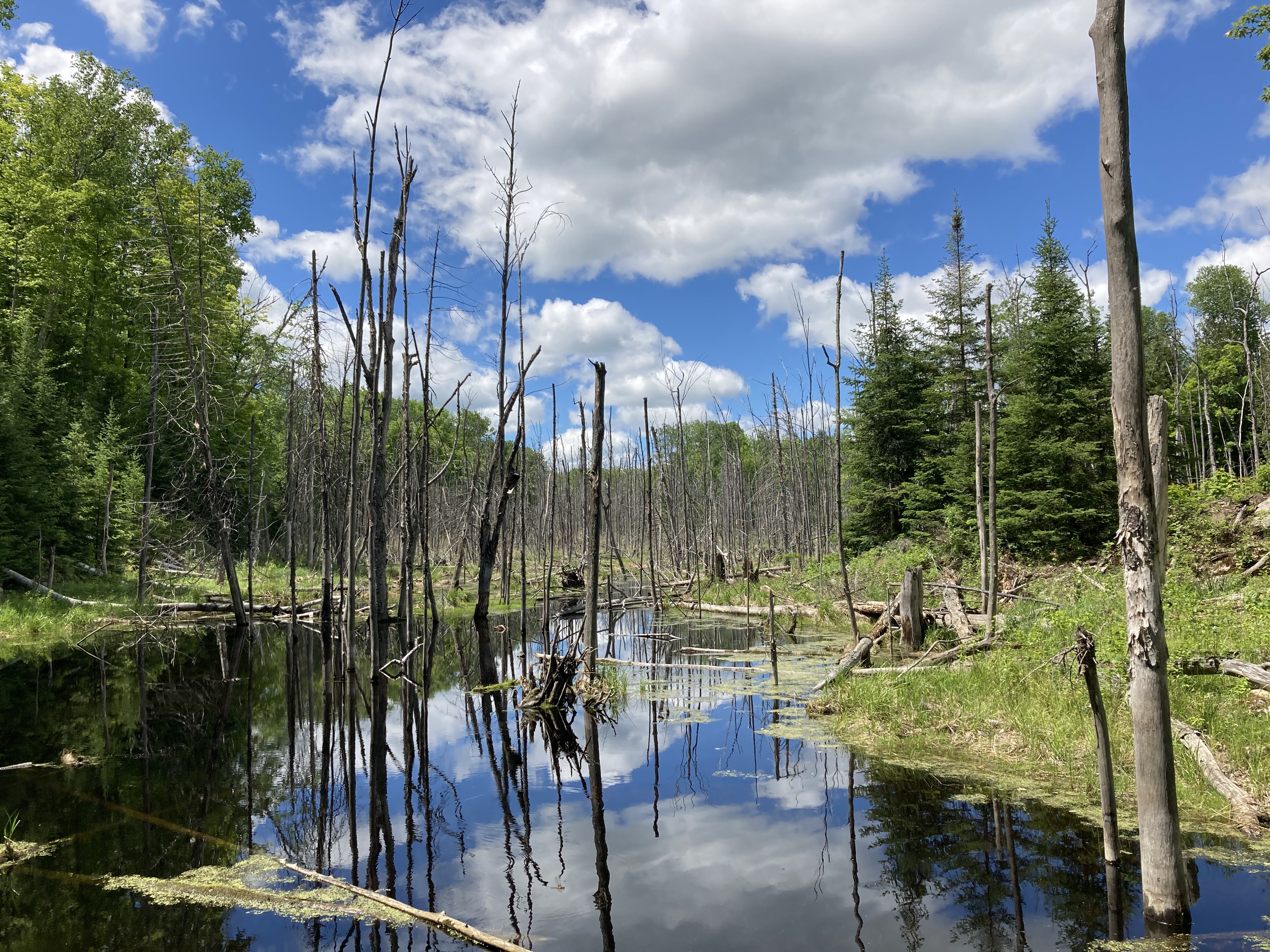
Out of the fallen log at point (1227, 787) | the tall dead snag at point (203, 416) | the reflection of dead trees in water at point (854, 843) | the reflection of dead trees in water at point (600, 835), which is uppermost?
the tall dead snag at point (203, 416)

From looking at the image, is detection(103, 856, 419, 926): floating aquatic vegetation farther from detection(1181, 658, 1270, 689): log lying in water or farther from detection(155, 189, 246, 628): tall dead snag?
detection(155, 189, 246, 628): tall dead snag

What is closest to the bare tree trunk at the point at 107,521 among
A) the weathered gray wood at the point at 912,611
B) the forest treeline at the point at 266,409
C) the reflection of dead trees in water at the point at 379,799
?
the forest treeline at the point at 266,409

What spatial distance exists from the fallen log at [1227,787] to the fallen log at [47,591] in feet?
72.4

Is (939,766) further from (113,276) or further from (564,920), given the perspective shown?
(113,276)

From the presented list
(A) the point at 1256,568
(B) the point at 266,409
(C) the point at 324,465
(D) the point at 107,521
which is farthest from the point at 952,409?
(B) the point at 266,409

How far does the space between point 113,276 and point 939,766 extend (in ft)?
102

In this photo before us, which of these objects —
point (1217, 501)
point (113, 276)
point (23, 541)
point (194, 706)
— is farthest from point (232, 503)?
point (1217, 501)

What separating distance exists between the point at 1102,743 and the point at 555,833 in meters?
4.34

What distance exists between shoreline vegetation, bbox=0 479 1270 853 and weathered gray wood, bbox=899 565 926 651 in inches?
9.0

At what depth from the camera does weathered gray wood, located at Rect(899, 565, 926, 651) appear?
468 inches

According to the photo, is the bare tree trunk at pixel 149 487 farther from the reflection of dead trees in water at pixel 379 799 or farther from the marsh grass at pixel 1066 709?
the marsh grass at pixel 1066 709

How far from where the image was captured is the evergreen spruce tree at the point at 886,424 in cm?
2052

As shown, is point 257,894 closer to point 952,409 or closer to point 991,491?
point 991,491

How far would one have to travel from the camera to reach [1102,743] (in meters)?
4.55
